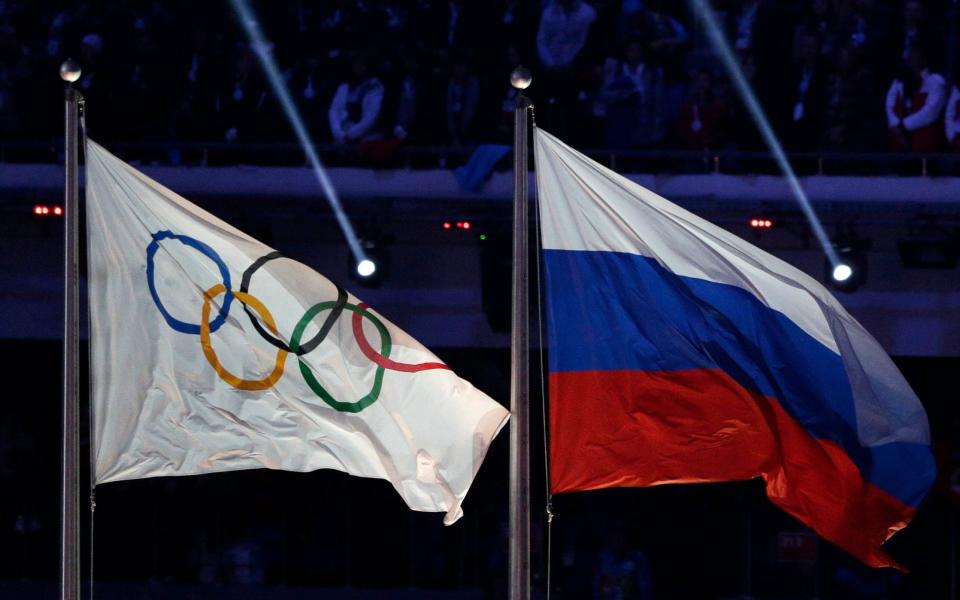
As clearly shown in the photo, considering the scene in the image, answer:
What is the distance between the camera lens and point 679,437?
768 centimetres

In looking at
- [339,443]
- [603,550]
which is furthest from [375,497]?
[339,443]

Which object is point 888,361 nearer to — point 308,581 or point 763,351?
point 763,351

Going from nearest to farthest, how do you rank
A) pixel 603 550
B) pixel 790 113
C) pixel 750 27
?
pixel 790 113 < pixel 750 27 < pixel 603 550

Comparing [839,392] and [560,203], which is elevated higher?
[560,203]

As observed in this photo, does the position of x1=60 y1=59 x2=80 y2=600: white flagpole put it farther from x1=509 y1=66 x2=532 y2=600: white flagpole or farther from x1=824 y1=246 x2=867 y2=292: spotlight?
x1=824 y1=246 x2=867 y2=292: spotlight

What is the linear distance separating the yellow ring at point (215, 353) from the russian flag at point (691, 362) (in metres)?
1.40

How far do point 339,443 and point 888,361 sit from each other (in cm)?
278

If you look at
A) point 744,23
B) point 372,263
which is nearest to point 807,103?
point 744,23

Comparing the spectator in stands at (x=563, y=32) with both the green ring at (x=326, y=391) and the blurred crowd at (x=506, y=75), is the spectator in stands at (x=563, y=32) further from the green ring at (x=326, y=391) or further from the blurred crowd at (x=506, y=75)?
the green ring at (x=326, y=391)

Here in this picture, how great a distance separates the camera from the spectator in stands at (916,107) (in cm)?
1291

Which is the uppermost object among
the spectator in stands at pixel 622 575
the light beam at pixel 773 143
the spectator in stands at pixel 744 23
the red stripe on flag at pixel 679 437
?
the spectator in stands at pixel 744 23

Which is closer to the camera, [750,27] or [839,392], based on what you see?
[839,392]

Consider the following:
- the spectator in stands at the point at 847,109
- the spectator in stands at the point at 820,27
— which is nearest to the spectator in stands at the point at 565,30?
the spectator in stands at the point at 820,27

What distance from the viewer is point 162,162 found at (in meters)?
13.5
